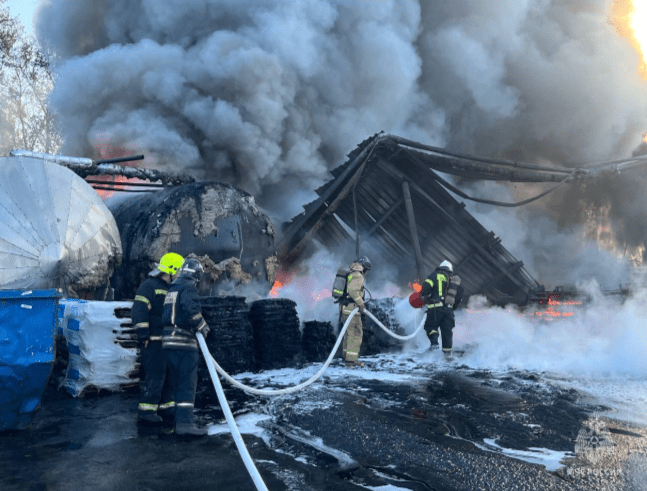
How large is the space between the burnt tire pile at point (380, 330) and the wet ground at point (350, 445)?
366 cm

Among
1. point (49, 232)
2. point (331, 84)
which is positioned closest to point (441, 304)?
point (49, 232)

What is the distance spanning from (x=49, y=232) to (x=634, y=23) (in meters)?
20.0

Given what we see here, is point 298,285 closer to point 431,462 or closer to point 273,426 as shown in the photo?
point 273,426

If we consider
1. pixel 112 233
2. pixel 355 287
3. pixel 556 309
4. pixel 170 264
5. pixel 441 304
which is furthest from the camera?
pixel 556 309

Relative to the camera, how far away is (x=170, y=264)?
5449mm

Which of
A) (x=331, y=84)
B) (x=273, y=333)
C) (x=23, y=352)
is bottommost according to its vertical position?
(x=23, y=352)

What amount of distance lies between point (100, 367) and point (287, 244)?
22.5 ft

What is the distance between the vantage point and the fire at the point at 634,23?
1841cm

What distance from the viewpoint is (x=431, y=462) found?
12.1 feet

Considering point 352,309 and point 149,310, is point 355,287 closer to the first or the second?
point 352,309

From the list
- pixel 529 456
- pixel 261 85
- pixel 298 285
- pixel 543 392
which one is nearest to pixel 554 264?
→ pixel 298 285

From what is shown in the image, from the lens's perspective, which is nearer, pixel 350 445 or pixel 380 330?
pixel 350 445

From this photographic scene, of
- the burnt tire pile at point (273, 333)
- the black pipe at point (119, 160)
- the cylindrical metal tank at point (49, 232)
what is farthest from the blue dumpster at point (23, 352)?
the black pipe at point (119, 160)

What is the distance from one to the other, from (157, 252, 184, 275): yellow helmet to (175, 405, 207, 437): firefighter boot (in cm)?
141
